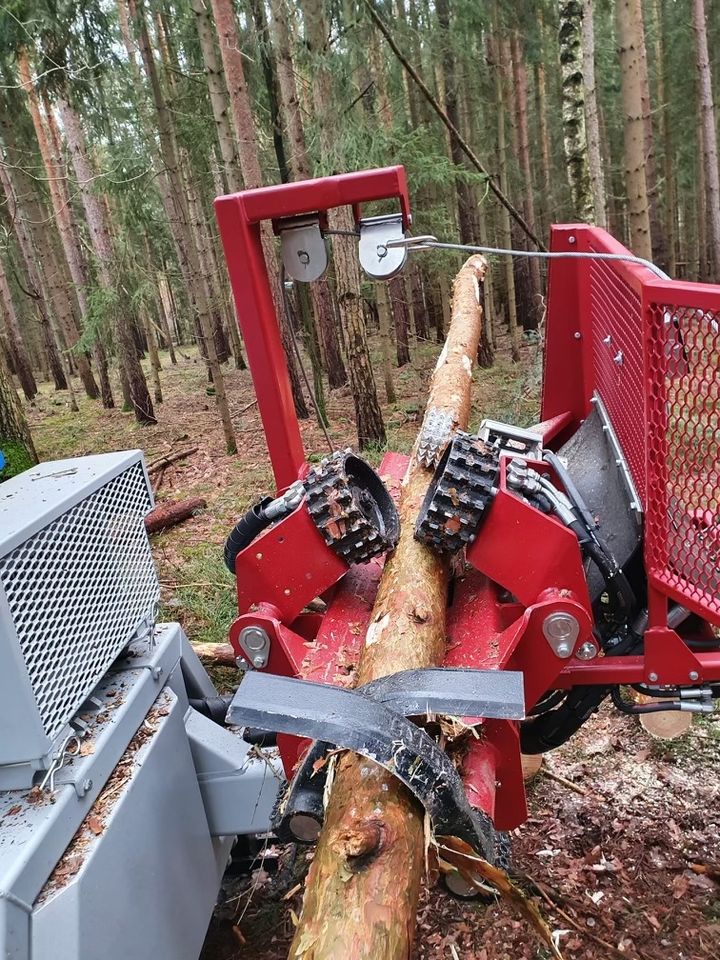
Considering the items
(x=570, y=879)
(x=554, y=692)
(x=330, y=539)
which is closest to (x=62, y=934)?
(x=330, y=539)

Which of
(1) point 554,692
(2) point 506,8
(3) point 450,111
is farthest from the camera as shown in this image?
(3) point 450,111

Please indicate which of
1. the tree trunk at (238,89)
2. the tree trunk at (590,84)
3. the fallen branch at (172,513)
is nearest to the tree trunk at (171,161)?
the tree trunk at (238,89)

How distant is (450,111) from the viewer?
1478 centimetres

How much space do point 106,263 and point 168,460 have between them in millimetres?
5291

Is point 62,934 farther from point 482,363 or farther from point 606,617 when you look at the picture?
point 482,363

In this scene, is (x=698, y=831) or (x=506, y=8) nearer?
(x=698, y=831)

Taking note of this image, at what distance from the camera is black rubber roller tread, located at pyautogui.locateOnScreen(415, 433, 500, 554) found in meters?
2.11

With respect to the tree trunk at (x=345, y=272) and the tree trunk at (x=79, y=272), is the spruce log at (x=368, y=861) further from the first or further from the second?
the tree trunk at (x=79, y=272)

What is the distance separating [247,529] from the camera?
8.20 ft

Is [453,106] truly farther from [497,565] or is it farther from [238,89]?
[497,565]

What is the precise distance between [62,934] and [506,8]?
16155mm

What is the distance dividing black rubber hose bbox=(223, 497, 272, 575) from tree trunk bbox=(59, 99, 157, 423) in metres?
11.4

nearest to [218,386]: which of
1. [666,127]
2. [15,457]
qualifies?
[15,457]

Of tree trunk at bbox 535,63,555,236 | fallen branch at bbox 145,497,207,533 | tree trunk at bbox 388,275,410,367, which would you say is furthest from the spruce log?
tree trunk at bbox 535,63,555,236
